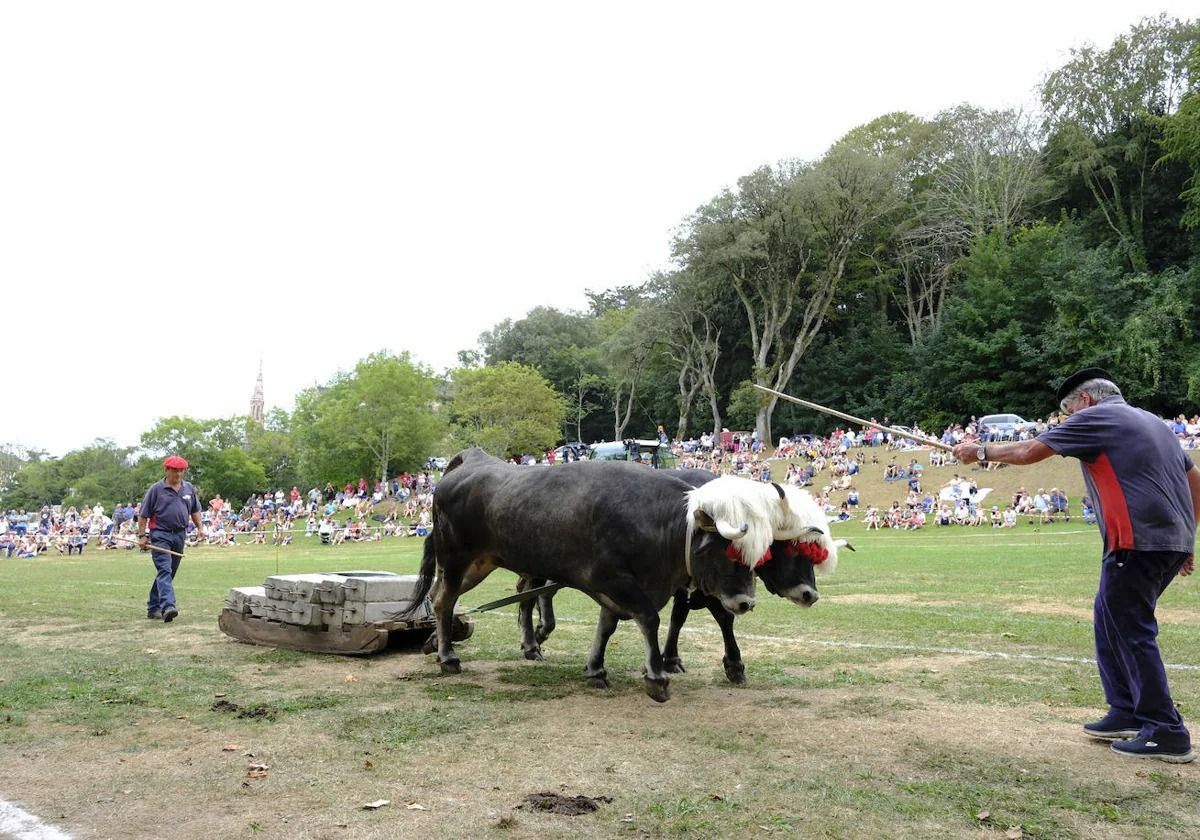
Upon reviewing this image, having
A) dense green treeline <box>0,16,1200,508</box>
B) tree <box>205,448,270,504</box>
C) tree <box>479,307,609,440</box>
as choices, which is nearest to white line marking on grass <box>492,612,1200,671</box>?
dense green treeline <box>0,16,1200,508</box>

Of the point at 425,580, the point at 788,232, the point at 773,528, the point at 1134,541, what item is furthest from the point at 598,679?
the point at 788,232

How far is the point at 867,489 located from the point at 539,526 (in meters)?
38.3

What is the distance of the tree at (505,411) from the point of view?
240ft

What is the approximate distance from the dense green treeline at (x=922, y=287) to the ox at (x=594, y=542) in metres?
48.6

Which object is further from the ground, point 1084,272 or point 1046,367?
point 1084,272

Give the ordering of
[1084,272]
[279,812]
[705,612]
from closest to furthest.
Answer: [279,812] → [705,612] → [1084,272]

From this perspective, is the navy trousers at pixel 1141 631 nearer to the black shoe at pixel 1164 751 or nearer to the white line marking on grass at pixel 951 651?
the black shoe at pixel 1164 751

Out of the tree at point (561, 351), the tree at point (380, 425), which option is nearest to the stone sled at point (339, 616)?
the tree at point (380, 425)

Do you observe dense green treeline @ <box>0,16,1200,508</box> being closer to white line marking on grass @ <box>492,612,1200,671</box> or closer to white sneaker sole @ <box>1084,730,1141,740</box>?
white line marking on grass @ <box>492,612,1200,671</box>

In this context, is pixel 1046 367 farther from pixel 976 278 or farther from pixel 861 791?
pixel 861 791

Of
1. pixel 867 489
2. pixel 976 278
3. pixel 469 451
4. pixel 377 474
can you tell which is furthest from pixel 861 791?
pixel 377 474

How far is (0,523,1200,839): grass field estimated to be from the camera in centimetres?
445

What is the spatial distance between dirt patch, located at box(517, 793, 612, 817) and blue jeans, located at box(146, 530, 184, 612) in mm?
8837

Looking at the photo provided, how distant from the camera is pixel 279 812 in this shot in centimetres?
455
